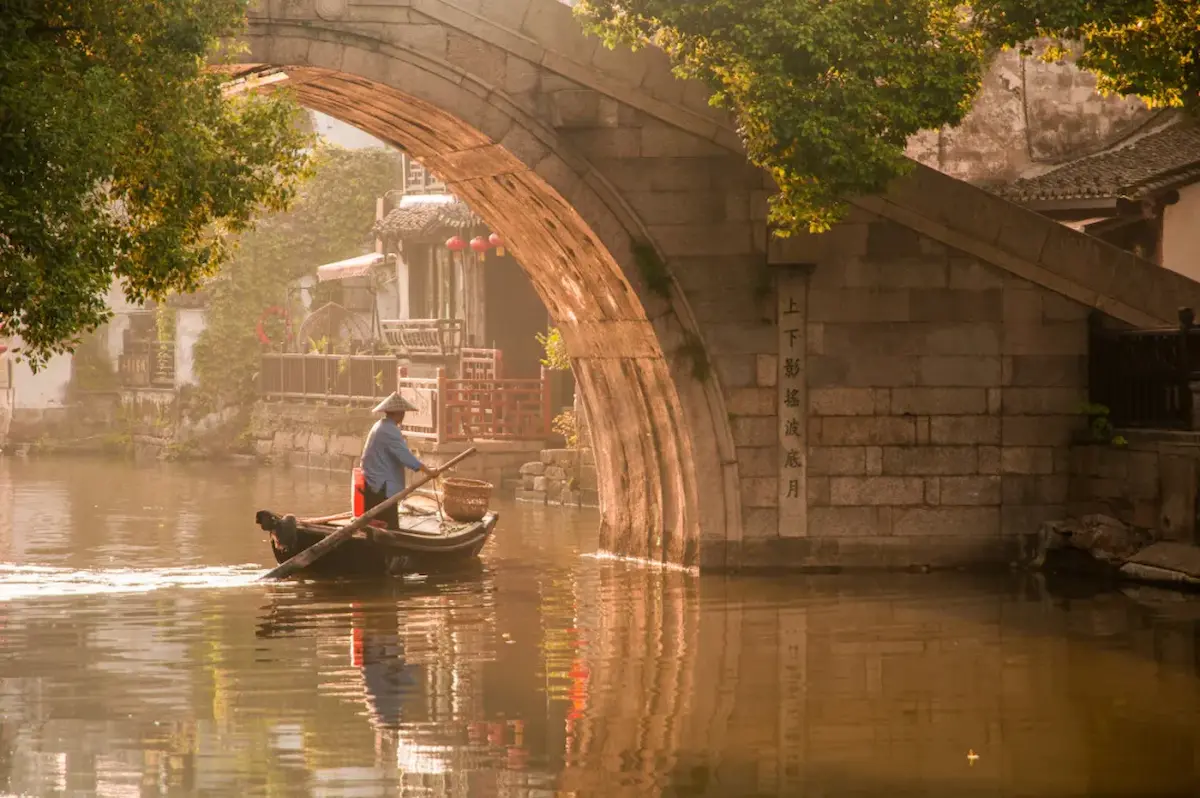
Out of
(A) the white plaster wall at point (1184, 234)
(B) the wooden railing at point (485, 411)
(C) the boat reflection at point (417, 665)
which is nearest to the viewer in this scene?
(C) the boat reflection at point (417, 665)

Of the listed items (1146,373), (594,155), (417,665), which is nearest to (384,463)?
(594,155)

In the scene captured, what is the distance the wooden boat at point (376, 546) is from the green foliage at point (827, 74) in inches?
185

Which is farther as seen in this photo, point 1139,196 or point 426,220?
point 426,220

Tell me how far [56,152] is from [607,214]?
687 centimetres

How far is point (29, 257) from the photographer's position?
1085cm

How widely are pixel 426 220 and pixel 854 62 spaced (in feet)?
66.3

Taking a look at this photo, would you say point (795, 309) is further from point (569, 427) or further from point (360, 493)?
point (569, 427)

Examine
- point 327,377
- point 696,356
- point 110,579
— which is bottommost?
point 110,579

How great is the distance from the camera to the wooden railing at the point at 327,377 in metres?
35.7

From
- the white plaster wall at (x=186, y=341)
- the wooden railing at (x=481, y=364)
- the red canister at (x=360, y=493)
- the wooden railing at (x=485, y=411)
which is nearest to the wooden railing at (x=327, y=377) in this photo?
the white plaster wall at (x=186, y=341)

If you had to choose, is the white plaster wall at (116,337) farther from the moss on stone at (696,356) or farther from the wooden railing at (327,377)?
the moss on stone at (696,356)

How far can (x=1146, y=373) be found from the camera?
56.9ft

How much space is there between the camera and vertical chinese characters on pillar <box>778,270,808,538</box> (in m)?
17.2

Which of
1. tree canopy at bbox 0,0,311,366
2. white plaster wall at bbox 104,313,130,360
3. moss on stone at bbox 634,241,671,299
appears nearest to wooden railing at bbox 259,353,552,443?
moss on stone at bbox 634,241,671,299
